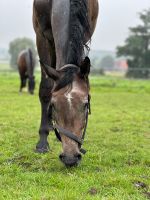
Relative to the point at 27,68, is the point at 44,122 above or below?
above

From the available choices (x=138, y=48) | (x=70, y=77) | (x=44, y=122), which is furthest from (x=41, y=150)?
(x=138, y=48)

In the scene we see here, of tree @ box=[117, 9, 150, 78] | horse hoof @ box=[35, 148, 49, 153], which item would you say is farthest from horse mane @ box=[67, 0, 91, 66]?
tree @ box=[117, 9, 150, 78]

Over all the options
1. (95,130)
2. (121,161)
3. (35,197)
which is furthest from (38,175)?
(95,130)

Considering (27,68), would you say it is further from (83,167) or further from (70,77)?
(70,77)

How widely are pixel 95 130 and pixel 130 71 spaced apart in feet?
127

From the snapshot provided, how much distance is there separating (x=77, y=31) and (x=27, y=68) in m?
16.4

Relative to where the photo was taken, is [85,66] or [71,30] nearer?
[85,66]

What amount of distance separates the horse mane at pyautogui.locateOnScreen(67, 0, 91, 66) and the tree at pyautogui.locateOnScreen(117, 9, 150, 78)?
139 ft

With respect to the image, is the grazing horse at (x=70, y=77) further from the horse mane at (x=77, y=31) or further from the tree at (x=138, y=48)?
the tree at (x=138, y=48)

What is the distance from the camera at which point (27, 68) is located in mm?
21234

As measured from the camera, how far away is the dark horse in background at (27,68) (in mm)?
20828

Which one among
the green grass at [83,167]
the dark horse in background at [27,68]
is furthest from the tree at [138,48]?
the green grass at [83,167]

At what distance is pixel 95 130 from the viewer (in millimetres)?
9328

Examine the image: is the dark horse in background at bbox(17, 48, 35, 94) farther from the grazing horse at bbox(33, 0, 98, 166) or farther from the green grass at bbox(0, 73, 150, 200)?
the grazing horse at bbox(33, 0, 98, 166)
